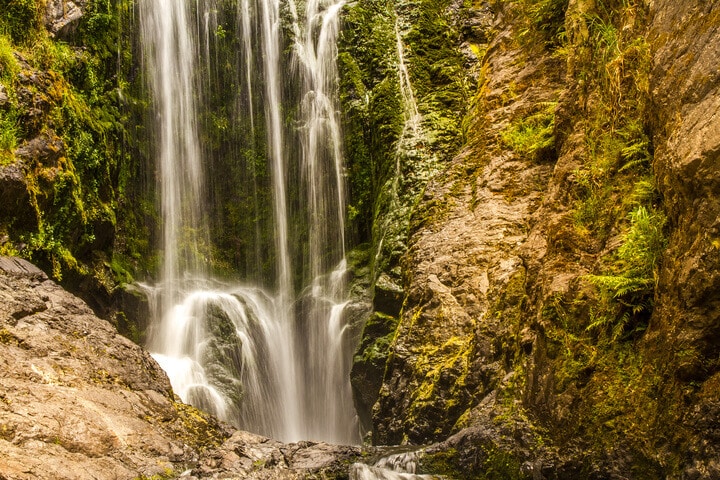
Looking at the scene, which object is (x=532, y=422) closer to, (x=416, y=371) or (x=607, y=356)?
(x=607, y=356)

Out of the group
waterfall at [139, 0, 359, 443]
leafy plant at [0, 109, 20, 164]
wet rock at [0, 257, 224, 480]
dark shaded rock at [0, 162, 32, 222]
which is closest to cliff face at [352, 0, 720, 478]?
wet rock at [0, 257, 224, 480]

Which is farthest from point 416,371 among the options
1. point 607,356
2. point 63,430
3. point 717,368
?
point 717,368

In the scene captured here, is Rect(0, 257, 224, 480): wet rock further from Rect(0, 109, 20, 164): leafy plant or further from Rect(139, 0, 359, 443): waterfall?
Rect(139, 0, 359, 443): waterfall

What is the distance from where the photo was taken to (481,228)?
866cm

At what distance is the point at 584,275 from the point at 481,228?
360 centimetres

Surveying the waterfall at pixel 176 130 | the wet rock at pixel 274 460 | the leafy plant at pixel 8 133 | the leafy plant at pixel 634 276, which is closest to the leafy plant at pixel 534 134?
the leafy plant at pixel 634 276

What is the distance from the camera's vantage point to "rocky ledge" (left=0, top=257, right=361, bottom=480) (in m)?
5.27

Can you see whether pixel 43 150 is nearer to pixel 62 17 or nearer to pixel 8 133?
pixel 8 133

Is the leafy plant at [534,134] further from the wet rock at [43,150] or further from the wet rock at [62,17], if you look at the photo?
the wet rock at [62,17]

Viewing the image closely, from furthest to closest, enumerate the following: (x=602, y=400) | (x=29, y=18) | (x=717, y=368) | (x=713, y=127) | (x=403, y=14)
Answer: (x=403, y=14) → (x=29, y=18) → (x=602, y=400) → (x=713, y=127) → (x=717, y=368)

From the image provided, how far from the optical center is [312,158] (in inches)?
614

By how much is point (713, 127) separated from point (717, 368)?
56.6 inches

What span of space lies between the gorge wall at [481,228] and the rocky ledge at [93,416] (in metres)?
0.04

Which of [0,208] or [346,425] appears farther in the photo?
[346,425]
